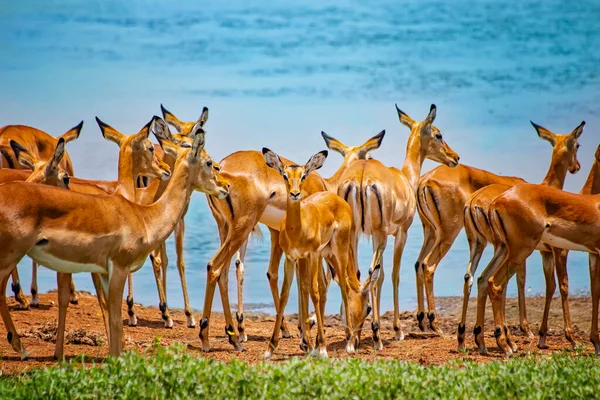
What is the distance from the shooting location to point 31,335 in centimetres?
1120

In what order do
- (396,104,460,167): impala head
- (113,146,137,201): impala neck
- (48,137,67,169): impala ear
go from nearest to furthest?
1. (48,137,67,169): impala ear
2. (113,146,137,201): impala neck
3. (396,104,460,167): impala head

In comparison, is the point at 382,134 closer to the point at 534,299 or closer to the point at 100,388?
the point at 534,299

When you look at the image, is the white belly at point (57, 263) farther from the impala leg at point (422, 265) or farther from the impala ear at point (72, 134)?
the impala leg at point (422, 265)

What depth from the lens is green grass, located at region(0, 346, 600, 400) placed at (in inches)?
271

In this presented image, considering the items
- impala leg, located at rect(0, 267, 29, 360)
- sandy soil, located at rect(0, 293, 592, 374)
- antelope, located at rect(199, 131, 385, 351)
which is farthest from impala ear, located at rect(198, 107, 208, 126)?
impala leg, located at rect(0, 267, 29, 360)

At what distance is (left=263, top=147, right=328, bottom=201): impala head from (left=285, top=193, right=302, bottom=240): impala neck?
0.16 metres

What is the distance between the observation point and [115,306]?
848 centimetres

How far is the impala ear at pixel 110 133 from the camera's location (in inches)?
448

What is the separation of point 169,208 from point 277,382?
2.69 meters

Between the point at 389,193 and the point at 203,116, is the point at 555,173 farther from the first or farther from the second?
the point at 203,116

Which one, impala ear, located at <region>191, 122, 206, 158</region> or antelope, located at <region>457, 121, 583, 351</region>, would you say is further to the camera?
antelope, located at <region>457, 121, 583, 351</region>

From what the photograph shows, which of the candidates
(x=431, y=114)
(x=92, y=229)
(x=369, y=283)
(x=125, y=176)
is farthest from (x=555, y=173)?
(x=92, y=229)

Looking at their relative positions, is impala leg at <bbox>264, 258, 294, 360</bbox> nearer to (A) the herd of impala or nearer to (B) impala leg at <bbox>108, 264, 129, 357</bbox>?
(A) the herd of impala

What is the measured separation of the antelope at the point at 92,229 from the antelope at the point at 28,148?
3.63 metres
